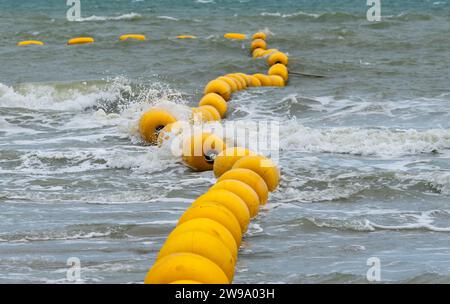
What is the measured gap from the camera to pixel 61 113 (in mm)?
17609

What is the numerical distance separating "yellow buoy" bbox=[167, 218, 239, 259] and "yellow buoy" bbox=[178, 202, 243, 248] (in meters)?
0.38

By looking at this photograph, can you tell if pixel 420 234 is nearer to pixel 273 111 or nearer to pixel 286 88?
pixel 273 111

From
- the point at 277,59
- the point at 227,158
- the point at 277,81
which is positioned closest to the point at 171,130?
the point at 227,158

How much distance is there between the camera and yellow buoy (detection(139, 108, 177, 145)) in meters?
13.5

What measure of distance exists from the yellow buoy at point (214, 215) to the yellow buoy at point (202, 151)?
425 centimetres

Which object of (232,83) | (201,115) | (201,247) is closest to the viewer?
(201,247)

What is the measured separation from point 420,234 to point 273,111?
346 inches

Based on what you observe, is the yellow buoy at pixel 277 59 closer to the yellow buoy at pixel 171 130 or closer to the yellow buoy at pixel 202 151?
the yellow buoy at pixel 171 130

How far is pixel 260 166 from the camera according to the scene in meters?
9.92

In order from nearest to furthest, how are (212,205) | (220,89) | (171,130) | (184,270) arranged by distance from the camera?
1. (184,270)
2. (212,205)
3. (171,130)
4. (220,89)

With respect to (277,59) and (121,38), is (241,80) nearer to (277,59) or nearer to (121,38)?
(277,59)

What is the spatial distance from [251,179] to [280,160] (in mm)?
3062

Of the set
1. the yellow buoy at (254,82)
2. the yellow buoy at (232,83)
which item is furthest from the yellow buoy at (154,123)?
the yellow buoy at (254,82)
